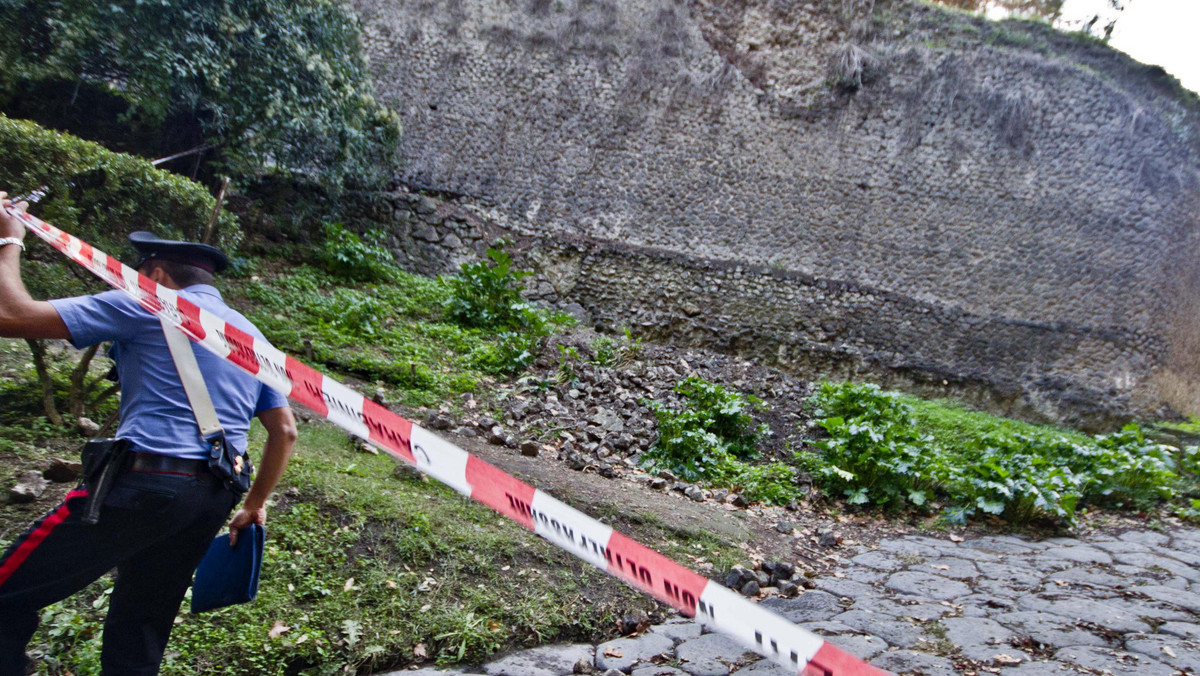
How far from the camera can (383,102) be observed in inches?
454

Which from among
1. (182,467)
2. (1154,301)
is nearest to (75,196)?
(182,467)

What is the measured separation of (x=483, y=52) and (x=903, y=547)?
1045 centimetres

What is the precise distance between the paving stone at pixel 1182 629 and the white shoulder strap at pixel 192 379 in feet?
14.4

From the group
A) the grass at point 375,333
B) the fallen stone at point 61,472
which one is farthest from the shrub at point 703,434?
the fallen stone at point 61,472

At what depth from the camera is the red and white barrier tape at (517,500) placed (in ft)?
5.11

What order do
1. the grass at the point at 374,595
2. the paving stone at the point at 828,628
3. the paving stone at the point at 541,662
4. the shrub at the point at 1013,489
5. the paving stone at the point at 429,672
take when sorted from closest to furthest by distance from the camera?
the grass at the point at 374,595, the paving stone at the point at 429,672, the paving stone at the point at 541,662, the paving stone at the point at 828,628, the shrub at the point at 1013,489

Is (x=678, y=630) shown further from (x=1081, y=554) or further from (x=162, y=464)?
(x=1081, y=554)

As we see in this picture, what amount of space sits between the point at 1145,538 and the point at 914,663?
13.6 ft

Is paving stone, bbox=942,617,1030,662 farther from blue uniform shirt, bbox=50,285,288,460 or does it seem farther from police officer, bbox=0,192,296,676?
blue uniform shirt, bbox=50,285,288,460

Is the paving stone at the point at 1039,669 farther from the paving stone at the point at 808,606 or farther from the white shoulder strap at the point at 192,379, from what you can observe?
the white shoulder strap at the point at 192,379

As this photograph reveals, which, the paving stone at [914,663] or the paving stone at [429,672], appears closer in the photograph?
the paving stone at [429,672]

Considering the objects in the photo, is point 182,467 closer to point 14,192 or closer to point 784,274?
point 14,192

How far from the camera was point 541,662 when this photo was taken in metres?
2.78

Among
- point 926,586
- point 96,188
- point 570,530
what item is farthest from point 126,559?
point 926,586
